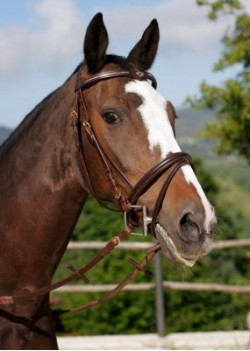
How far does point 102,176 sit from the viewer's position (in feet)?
10.6

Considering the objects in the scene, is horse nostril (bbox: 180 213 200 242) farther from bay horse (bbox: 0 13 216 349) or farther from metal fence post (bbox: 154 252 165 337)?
metal fence post (bbox: 154 252 165 337)

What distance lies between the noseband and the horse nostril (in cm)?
13

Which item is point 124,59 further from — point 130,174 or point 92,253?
point 92,253

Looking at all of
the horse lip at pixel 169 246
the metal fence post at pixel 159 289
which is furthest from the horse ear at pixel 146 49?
the metal fence post at pixel 159 289

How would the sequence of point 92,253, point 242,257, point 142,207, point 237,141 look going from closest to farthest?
1. point 142,207
2. point 237,141
3. point 92,253
4. point 242,257

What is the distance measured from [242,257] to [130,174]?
17.6m

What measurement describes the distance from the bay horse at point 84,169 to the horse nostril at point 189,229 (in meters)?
0.03

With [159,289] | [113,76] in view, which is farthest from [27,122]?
[159,289]

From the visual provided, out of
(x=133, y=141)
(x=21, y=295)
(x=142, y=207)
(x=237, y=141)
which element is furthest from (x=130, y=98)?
(x=237, y=141)

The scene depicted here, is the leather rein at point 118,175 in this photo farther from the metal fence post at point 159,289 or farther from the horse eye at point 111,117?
the metal fence post at point 159,289

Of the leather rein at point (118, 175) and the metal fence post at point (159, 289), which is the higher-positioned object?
the leather rein at point (118, 175)

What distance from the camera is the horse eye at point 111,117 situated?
10.4ft

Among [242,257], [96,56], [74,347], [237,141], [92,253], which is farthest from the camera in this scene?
[242,257]

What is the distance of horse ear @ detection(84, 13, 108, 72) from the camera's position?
3238 millimetres
